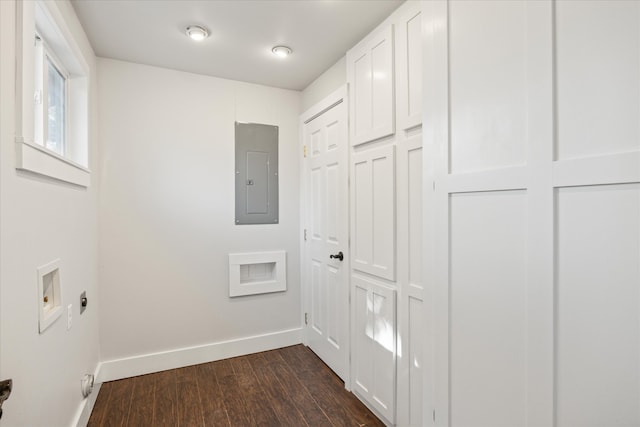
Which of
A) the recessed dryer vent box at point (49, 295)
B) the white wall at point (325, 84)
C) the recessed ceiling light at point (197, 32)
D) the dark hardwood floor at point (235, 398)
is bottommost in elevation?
the dark hardwood floor at point (235, 398)

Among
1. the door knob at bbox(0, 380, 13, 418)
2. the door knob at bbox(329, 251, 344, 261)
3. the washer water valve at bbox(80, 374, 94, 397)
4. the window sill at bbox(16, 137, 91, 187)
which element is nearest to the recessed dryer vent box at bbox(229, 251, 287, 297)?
the door knob at bbox(329, 251, 344, 261)

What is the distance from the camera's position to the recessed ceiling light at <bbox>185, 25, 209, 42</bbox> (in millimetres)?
2084

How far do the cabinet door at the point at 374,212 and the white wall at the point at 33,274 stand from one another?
65.6 inches

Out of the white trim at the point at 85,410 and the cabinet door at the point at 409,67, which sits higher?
the cabinet door at the point at 409,67

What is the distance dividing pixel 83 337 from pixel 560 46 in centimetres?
270

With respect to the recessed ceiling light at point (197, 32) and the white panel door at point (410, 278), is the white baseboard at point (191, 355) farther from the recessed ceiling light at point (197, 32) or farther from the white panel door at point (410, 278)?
the recessed ceiling light at point (197, 32)

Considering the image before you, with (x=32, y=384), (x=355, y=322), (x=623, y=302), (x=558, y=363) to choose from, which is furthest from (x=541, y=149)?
(x=32, y=384)

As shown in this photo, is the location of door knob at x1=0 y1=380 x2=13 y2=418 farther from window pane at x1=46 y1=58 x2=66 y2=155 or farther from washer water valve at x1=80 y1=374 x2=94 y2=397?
window pane at x1=46 y1=58 x2=66 y2=155

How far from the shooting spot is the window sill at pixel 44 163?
44.4 inches

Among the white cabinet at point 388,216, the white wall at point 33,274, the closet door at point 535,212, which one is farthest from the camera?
the white cabinet at point 388,216

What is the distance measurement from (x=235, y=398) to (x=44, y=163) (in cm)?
184

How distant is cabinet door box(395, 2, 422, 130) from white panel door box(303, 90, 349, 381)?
0.61m

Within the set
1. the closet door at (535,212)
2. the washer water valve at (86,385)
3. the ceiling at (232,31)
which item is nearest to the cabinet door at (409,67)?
the ceiling at (232,31)

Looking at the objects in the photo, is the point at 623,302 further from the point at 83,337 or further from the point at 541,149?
the point at 83,337
